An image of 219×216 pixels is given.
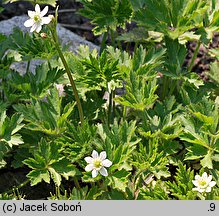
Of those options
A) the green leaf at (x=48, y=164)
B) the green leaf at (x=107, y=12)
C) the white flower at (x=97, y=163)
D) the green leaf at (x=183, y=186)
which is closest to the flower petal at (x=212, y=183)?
the green leaf at (x=183, y=186)

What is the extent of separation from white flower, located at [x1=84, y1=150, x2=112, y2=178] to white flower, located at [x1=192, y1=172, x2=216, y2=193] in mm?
527

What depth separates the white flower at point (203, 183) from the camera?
331 cm

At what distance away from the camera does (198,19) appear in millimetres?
3928

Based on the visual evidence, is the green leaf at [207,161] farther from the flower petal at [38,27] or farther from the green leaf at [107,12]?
the flower petal at [38,27]

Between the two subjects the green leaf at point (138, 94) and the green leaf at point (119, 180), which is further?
the green leaf at point (138, 94)

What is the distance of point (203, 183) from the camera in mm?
3346

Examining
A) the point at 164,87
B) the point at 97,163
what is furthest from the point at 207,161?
the point at 164,87

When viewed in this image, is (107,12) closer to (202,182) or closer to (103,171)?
(103,171)

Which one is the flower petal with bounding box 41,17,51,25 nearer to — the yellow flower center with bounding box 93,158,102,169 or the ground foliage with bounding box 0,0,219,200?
the ground foliage with bounding box 0,0,219,200

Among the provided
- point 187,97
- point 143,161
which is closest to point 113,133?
point 143,161

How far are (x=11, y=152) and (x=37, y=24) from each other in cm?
107

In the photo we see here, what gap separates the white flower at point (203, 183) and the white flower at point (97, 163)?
1.73ft

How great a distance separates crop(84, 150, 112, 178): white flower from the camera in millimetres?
3311

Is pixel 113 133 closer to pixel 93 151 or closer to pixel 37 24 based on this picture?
pixel 93 151
